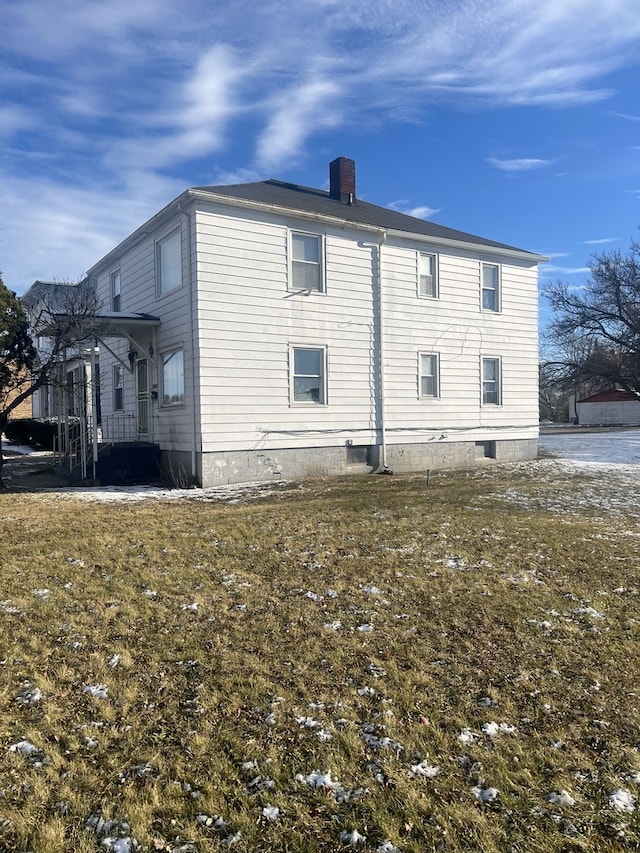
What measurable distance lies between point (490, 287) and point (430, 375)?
3.38 meters

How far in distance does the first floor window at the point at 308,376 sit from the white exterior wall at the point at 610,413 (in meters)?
43.3

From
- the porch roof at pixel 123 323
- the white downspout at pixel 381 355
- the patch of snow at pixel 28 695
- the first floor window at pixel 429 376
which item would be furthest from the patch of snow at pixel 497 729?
the first floor window at pixel 429 376

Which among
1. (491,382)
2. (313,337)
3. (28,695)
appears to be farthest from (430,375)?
(28,695)

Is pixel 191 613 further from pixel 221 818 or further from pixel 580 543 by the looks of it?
pixel 580 543

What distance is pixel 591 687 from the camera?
3.75m

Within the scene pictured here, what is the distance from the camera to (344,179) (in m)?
16.3

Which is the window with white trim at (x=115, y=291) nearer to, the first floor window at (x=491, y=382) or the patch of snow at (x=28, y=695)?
the first floor window at (x=491, y=382)

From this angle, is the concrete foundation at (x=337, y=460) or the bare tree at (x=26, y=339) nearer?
the bare tree at (x=26, y=339)

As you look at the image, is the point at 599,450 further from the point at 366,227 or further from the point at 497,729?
the point at 497,729

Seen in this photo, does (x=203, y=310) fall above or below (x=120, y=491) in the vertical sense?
above

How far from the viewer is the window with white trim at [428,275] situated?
15711mm

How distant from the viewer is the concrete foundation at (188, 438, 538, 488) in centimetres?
1260

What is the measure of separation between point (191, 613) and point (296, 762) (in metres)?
2.14

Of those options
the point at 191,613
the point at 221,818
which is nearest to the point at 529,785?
the point at 221,818
